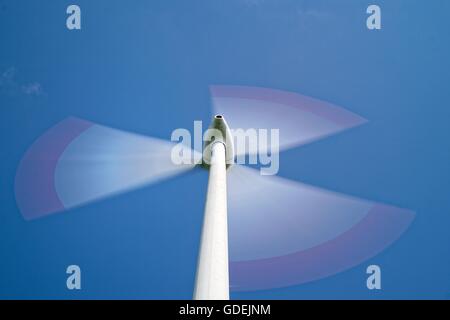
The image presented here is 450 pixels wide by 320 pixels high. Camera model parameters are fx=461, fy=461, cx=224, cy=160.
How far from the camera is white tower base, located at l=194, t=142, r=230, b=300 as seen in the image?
9695 millimetres

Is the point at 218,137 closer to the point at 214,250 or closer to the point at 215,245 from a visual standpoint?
the point at 215,245

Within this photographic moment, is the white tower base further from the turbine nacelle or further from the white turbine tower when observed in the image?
the turbine nacelle

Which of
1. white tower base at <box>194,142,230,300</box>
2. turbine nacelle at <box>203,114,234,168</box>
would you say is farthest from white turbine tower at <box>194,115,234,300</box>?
turbine nacelle at <box>203,114,234,168</box>

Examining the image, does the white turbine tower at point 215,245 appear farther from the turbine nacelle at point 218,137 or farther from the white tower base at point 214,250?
the turbine nacelle at point 218,137

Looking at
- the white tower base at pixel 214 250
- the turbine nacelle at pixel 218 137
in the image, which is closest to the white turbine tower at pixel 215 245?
the white tower base at pixel 214 250

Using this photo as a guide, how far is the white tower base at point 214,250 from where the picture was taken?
31.8 ft

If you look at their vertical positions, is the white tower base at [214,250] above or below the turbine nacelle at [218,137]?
below

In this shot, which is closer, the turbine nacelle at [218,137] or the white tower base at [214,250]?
the white tower base at [214,250]

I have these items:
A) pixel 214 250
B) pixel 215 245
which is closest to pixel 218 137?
pixel 215 245
